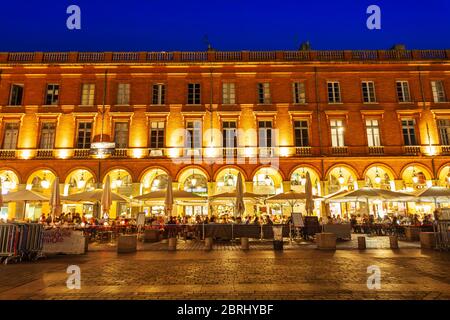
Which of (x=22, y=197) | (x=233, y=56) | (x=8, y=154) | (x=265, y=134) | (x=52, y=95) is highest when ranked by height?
(x=233, y=56)

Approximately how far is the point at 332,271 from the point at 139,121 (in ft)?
64.0

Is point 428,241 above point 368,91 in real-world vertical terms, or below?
below

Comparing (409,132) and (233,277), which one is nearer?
(233,277)

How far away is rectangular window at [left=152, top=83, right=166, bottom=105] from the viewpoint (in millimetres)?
25281

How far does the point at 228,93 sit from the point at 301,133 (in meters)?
6.34

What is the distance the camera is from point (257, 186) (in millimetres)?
24562

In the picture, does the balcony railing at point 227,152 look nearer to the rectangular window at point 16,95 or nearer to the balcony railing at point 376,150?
the balcony railing at point 376,150

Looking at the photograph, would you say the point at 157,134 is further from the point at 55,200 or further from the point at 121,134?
the point at 55,200

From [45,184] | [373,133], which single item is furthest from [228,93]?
[45,184]

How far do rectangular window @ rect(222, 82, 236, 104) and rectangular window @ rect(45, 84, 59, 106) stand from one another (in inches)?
501

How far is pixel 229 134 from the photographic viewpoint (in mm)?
24625

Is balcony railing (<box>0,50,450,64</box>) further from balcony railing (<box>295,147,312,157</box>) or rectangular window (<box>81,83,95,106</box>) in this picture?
balcony railing (<box>295,147,312,157</box>)

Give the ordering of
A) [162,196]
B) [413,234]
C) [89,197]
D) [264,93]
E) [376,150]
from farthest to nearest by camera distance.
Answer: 1. [264,93]
2. [376,150]
3. [162,196]
4. [89,197]
5. [413,234]
